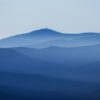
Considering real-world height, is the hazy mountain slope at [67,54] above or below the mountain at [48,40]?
below

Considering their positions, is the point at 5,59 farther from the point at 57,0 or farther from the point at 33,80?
the point at 57,0

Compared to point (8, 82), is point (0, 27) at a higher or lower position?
higher

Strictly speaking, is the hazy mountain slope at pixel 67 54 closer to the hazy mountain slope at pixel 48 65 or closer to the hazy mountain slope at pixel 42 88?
the hazy mountain slope at pixel 48 65

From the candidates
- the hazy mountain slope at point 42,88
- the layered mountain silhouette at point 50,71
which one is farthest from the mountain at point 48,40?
the hazy mountain slope at point 42,88

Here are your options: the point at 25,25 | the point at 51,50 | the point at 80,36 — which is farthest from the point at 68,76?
the point at 25,25

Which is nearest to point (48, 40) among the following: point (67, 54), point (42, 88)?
point (67, 54)

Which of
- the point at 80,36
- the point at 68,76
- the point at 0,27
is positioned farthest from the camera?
the point at 0,27

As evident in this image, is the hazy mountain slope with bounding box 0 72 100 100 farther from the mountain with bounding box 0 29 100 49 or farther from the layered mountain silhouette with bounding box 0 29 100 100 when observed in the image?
the mountain with bounding box 0 29 100 49

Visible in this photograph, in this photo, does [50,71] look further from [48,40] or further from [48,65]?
[48,40]
